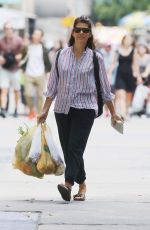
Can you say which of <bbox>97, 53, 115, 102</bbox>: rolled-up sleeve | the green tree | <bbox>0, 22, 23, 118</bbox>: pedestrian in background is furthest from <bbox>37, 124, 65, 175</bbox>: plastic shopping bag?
the green tree

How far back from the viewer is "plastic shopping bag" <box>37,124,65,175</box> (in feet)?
33.5

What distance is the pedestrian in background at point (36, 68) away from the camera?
22516 mm

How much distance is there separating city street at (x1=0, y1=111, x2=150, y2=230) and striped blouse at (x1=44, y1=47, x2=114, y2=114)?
2.80 feet

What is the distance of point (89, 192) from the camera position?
10797 mm

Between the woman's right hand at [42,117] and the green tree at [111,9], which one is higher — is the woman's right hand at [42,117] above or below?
above

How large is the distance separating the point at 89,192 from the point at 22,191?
0.63 meters

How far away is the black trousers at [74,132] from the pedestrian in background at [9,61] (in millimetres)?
12465

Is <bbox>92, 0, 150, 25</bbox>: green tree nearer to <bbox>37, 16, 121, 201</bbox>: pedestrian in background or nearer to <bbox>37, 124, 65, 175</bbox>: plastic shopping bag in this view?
<bbox>37, 124, 65, 175</bbox>: plastic shopping bag

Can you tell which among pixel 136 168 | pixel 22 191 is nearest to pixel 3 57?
pixel 136 168

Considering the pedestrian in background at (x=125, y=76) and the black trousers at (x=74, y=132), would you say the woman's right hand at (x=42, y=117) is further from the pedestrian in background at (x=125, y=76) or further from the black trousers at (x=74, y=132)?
the pedestrian in background at (x=125, y=76)

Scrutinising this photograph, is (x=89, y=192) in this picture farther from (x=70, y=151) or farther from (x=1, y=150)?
(x=1, y=150)

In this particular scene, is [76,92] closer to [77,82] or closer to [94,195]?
[77,82]

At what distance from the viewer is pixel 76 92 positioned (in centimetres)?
993

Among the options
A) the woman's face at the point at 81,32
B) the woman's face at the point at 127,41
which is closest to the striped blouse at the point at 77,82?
the woman's face at the point at 81,32
